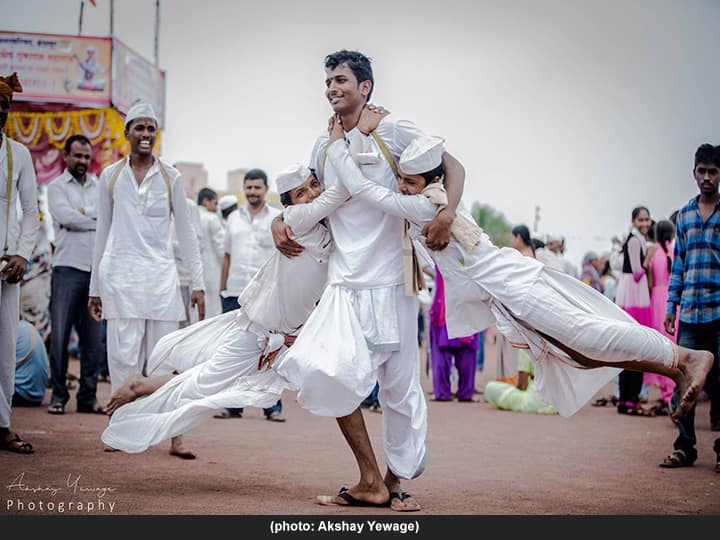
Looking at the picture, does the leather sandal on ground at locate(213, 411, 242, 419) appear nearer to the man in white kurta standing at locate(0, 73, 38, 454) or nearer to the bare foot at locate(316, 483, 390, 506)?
the man in white kurta standing at locate(0, 73, 38, 454)

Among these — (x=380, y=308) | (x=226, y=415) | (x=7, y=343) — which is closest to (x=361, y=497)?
(x=380, y=308)

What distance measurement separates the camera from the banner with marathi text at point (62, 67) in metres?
15.7

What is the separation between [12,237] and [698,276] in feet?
16.7

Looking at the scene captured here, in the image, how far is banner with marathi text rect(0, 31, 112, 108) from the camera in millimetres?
15672

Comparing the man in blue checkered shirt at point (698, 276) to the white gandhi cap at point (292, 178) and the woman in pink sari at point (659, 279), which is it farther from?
the woman in pink sari at point (659, 279)

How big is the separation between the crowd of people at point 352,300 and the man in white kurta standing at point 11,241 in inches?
0.6

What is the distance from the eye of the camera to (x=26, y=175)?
6.42m

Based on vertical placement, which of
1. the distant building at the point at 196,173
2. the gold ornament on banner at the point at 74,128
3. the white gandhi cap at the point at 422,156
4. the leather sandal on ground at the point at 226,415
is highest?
the distant building at the point at 196,173

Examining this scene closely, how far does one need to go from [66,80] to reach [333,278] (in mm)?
12657

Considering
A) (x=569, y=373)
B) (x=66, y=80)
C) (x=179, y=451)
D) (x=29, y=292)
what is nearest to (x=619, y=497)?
(x=569, y=373)

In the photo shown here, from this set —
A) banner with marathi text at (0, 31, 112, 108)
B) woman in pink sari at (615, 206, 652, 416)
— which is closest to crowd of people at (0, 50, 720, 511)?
woman in pink sari at (615, 206, 652, 416)

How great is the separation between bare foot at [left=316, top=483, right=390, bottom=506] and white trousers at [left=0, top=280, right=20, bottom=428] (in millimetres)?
2689

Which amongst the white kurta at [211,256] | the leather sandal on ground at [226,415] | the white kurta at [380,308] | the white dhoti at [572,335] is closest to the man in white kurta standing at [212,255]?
the white kurta at [211,256]
